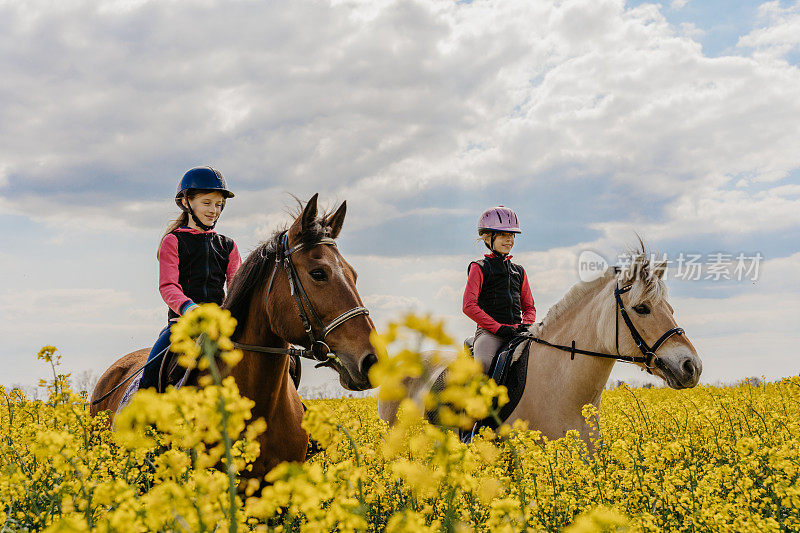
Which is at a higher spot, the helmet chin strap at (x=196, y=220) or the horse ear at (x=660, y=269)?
the helmet chin strap at (x=196, y=220)

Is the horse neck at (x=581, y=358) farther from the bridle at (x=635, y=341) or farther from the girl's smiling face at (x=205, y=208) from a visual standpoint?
the girl's smiling face at (x=205, y=208)

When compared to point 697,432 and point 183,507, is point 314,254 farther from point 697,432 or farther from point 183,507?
point 697,432

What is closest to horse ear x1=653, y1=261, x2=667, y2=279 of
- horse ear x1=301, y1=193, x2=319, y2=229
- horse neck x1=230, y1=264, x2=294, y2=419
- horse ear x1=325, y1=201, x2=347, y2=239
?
horse ear x1=325, y1=201, x2=347, y2=239

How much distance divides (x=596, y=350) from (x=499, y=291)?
61.9 inches

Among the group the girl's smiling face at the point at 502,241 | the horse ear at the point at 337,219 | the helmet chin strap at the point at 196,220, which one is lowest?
the horse ear at the point at 337,219

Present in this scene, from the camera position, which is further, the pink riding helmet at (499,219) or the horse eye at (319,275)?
the pink riding helmet at (499,219)

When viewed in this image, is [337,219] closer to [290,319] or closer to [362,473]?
[290,319]

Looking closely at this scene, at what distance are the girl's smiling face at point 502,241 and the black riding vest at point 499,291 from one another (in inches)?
5.8

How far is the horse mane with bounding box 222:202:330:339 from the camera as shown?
3.92 meters

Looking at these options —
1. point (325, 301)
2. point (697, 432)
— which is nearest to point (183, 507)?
point (325, 301)

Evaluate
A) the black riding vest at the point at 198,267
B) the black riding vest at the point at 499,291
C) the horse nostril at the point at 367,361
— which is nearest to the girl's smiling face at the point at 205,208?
the black riding vest at the point at 198,267

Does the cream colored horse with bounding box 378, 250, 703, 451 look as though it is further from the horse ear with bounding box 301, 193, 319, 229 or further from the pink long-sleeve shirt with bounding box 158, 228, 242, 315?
the pink long-sleeve shirt with bounding box 158, 228, 242, 315

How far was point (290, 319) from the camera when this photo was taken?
371cm

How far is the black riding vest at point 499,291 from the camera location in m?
6.86
